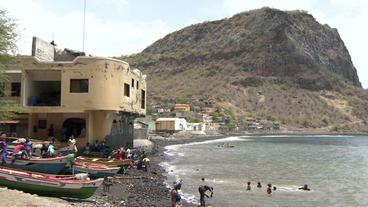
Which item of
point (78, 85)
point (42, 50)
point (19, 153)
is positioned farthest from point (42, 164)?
point (42, 50)

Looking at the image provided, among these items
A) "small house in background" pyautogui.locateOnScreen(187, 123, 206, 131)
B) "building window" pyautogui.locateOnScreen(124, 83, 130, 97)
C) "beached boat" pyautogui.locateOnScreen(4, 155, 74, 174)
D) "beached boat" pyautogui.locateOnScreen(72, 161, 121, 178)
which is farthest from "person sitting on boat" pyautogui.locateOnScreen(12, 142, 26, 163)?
"small house in background" pyautogui.locateOnScreen(187, 123, 206, 131)

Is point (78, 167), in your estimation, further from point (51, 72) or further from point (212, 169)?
point (212, 169)

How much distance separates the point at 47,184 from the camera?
22.9 meters

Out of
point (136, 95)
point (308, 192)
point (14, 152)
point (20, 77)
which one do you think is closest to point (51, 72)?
point (20, 77)

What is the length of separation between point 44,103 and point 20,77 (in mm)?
2887

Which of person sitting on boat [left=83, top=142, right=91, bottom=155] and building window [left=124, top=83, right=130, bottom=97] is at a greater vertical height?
building window [left=124, top=83, right=130, bottom=97]

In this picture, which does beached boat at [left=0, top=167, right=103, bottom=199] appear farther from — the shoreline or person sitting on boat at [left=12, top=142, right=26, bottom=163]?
person sitting on boat at [left=12, top=142, right=26, bottom=163]

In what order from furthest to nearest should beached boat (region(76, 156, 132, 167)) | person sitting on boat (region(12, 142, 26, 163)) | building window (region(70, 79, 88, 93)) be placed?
building window (region(70, 79, 88, 93)) → beached boat (region(76, 156, 132, 167)) → person sitting on boat (region(12, 142, 26, 163))

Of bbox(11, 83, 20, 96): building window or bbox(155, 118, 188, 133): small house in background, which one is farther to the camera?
bbox(155, 118, 188, 133): small house in background

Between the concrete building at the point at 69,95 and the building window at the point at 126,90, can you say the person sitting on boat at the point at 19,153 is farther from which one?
the building window at the point at 126,90

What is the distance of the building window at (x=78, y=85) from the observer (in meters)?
40.5

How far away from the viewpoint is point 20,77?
1625 inches

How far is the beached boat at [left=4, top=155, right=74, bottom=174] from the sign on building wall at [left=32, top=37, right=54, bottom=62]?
17.6 meters

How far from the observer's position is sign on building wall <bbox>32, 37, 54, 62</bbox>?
4169cm
